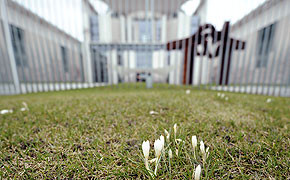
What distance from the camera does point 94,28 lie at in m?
11.3

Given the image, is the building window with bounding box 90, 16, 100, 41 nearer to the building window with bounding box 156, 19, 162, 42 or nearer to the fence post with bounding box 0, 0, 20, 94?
the building window with bounding box 156, 19, 162, 42

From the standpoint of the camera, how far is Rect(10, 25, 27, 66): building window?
2.91 metres

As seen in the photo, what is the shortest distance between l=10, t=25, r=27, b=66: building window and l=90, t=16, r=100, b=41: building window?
8.85 m

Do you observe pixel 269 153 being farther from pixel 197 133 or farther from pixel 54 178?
pixel 54 178

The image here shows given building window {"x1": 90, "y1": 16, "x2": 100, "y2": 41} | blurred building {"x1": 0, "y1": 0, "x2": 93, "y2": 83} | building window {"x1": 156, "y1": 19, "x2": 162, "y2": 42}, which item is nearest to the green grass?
blurred building {"x1": 0, "y1": 0, "x2": 93, "y2": 83}

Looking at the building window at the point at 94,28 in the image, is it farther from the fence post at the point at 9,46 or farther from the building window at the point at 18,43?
the fence post at the point at 9,46

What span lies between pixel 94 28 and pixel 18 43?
9.68 m

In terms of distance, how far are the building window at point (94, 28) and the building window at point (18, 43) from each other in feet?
29.0

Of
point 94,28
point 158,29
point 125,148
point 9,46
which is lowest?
point 125,148

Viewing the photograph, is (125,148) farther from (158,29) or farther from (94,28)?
(94,28)

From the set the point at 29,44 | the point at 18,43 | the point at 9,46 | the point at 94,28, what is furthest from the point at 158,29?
the point at 9,46

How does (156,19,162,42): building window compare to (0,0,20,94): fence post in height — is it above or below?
above

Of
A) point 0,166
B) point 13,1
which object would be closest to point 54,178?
point 0,166

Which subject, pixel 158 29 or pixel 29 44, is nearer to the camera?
pixel 29 44
